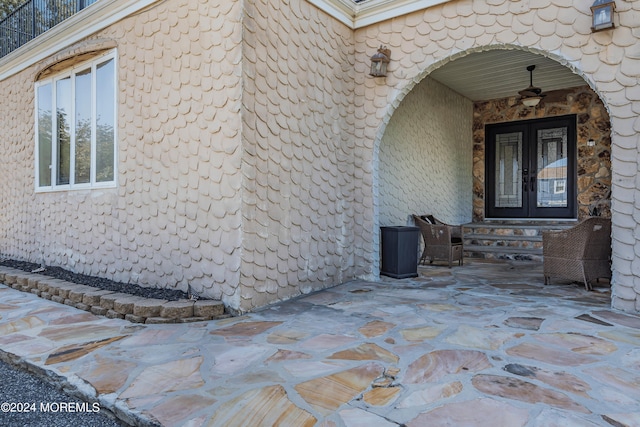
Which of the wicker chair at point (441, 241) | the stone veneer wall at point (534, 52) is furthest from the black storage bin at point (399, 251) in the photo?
the wicker chair at point (441, 241)

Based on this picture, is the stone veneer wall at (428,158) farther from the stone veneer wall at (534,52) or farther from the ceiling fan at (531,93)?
the ceiling fan at (531,93)

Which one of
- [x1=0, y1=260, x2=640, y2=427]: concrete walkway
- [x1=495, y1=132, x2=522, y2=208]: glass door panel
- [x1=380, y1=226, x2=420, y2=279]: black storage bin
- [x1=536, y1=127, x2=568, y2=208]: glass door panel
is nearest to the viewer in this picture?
[x1=0, y1=260, x2=640, y2=427]: concrete walkway

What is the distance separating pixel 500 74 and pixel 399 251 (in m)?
3.68

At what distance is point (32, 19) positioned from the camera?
624cm

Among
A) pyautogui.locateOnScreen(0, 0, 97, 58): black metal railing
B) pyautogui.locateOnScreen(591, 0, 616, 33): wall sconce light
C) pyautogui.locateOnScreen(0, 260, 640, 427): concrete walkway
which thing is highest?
pyautogui.locateOnScreen(0, 0, 97, 58): black metal railing

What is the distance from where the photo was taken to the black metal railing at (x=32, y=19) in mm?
5562

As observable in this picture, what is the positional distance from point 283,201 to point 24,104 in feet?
15.5

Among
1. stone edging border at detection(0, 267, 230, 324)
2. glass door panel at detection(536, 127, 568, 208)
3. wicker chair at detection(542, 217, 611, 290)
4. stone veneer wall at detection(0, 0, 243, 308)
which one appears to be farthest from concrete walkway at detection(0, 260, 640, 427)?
glass door panel at detection(536, 127, 568, 208)

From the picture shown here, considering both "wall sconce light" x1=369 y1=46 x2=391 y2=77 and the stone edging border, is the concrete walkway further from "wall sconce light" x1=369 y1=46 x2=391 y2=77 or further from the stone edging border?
"wall sconce light" x1=369 y1=46 x2=391 y2=77

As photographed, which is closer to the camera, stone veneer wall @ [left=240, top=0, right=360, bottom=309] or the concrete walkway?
the concrete walkway

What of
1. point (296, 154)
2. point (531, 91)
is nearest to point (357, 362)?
point (296, 154)

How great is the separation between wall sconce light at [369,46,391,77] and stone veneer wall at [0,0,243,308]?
1.71 metres

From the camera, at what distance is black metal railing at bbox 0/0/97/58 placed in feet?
18.2

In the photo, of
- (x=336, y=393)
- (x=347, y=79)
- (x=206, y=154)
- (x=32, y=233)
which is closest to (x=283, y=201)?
(x=206, y=154)
